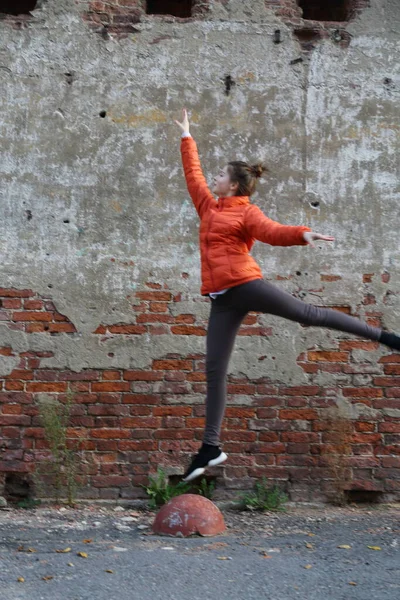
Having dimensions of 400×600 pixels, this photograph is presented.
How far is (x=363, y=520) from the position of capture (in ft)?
17.4

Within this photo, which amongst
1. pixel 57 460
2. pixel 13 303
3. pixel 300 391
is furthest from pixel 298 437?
pixel 13 303

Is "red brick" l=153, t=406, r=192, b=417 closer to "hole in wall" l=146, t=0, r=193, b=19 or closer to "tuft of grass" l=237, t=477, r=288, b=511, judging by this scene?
"tuft of grass" l=237, t=477, r=288, b=511

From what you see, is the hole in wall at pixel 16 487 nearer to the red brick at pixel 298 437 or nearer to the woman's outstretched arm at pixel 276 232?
the red brick at pixel 298 437

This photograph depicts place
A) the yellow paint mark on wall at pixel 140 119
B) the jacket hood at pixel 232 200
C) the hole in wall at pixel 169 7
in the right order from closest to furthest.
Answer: the jacket hood at pixel 232 200 < the yellow paint mark on wall at pixel 140 119 < the hole in wall at pixel 169 7

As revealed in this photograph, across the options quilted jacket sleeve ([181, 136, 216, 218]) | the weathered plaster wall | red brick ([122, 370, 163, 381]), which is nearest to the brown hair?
quilted jacket sleeve ([181, 136, 216, 218])

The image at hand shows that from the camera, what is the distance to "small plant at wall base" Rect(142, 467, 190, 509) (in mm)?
5480

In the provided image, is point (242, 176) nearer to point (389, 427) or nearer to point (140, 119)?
point (140, 119)

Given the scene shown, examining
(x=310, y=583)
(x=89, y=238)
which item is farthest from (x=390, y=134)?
(x=310, y=583)

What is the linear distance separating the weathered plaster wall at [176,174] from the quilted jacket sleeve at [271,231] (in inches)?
56.3

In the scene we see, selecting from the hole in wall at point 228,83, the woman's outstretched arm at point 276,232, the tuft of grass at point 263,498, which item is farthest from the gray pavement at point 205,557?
the hole in wall at point 228,83

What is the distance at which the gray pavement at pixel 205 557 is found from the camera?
370 centimetres

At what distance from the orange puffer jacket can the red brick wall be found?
1.30 meters

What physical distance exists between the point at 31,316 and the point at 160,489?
154 cm

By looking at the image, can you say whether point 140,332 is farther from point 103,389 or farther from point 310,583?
point 310,583
